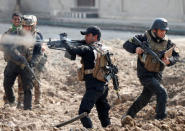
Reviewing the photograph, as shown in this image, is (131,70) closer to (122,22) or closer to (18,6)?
(122,22)

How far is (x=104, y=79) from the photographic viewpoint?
7.32 meters

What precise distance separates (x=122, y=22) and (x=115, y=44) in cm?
497

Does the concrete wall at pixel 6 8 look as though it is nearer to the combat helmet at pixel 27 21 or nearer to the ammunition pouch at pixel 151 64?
the combat helmet at pixel 27 21

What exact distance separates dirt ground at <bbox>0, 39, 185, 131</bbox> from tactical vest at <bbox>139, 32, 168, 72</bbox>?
30.5 inches

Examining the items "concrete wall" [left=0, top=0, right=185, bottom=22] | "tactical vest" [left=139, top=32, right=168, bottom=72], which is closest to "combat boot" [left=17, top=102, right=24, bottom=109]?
"tactical vest" [left=139, top=32, right=168, bottom=72]

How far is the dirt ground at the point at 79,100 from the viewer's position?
707 centimetres

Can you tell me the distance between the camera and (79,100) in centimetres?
1051

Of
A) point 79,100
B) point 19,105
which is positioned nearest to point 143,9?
point 79,100

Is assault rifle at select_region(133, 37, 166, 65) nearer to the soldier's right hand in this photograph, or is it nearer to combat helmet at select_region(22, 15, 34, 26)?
the soldier's right hand

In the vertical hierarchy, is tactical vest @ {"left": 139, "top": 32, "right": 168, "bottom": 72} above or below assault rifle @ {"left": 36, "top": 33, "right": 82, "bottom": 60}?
below

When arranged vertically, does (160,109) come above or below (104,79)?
below

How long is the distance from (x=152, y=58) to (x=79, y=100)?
3.20m

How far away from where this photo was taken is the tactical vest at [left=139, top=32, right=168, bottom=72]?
25.1 feet

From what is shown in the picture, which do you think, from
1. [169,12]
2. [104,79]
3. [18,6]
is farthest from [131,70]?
[18,6]
